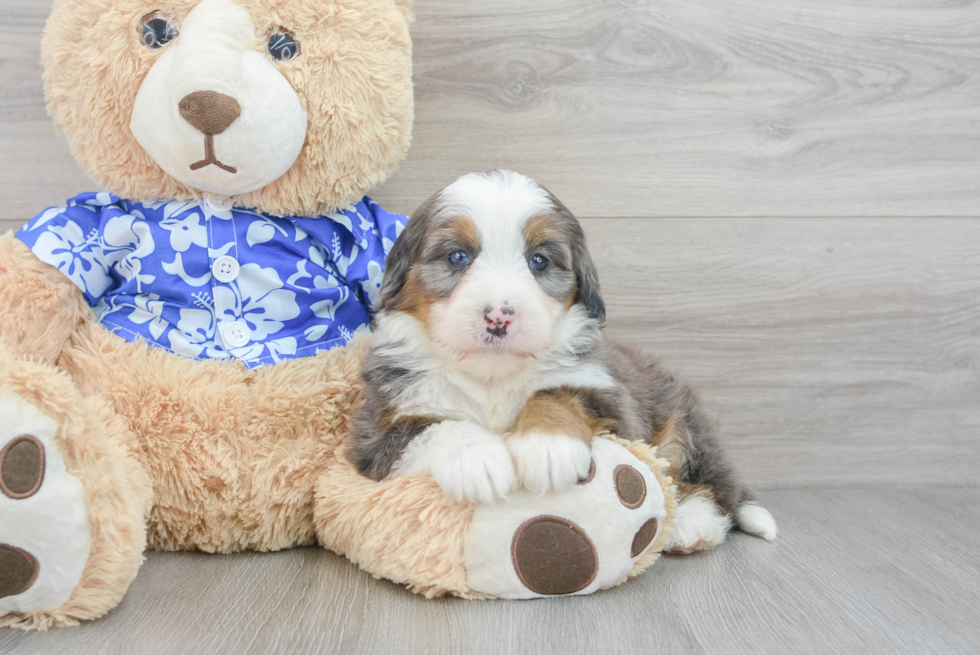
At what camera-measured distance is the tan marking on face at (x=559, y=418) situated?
1.49 metres

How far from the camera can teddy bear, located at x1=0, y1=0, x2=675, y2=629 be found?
4.95 feet

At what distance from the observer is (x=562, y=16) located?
2.30m

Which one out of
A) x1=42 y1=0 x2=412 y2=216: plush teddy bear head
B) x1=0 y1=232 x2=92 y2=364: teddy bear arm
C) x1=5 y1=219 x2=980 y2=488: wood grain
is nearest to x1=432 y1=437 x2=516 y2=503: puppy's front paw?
x1=42 y1=0 x2=412 y2=216: plush teddy bear head

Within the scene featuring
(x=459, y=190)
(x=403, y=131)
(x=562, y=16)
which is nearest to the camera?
(x=459, y=190)

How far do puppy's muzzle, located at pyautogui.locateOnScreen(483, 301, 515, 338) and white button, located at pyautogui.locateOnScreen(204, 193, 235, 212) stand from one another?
2.52 feet

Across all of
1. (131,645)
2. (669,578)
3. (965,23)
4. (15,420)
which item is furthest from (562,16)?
(131,645)

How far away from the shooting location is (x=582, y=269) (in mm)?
1696

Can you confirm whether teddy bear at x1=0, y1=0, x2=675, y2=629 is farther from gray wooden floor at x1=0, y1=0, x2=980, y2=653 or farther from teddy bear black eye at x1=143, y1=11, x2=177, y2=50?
gray wooden floor at x1=0, y1=0, x2=980, y2=653

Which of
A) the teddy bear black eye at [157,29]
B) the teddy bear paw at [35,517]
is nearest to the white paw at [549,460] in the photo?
the teddy bear paw at [35,517]

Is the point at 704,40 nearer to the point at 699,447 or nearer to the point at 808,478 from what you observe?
the point at 699,447

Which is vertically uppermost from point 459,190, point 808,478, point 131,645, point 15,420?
point 459,190

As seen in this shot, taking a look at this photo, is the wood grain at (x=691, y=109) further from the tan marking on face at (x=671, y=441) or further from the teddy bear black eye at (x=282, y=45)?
the tan marking on face at (x=671, y=441)

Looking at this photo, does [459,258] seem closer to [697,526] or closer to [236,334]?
[236,334]

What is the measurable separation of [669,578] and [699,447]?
0.40 metres
